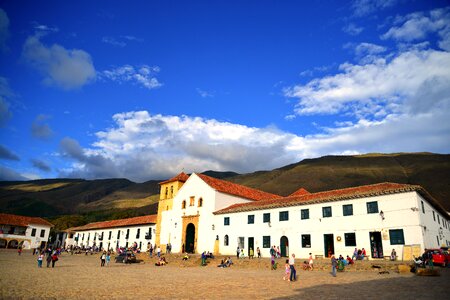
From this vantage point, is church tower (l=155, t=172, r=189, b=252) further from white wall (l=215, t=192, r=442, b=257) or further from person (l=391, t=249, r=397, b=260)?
person (l=391, t=249, r=397, b=260)

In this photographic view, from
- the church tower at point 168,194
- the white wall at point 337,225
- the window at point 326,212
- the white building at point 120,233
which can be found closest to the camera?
the white wall at point 337,225

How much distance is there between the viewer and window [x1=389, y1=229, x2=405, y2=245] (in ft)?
80.4

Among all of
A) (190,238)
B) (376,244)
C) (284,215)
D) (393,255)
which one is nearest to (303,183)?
(190,238)

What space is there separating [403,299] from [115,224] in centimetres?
5517

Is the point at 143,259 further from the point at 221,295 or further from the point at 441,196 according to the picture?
the point at 441,196

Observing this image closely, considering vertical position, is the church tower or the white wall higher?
the church tower

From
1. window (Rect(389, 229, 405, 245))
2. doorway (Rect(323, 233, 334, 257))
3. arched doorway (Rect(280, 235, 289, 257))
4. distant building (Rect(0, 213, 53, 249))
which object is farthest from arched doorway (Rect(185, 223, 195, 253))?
distant building (Rect(0, 213, 53, 249))

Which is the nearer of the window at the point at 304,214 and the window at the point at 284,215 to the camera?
the window at the point at 304,214

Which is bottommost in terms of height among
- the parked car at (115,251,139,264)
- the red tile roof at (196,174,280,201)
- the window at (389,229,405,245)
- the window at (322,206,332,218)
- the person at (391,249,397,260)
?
the parked car at (115,251,139,264)

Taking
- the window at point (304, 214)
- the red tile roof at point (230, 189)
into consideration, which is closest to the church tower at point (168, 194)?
the red tile roof at point (230, 189)

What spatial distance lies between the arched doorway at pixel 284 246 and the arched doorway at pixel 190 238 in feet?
43.8

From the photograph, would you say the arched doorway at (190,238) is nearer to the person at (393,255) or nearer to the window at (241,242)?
the window at (241,242)

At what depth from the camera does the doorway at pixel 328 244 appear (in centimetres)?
2862

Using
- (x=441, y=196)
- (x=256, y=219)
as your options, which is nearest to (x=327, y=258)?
(x=256, y=219)
